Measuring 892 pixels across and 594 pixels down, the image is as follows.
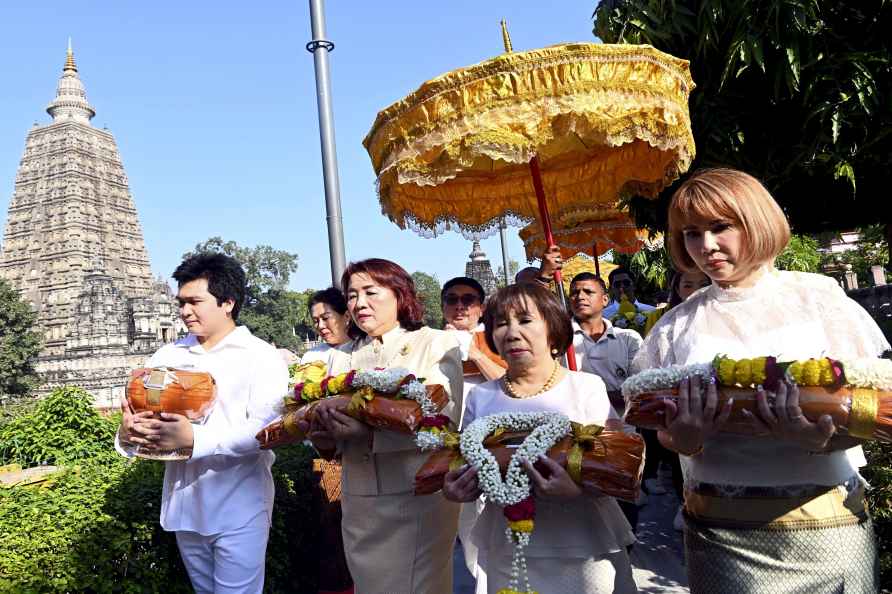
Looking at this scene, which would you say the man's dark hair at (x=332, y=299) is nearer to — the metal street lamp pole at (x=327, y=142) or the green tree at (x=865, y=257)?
the metal street lamp pole at (x=327, y=142)

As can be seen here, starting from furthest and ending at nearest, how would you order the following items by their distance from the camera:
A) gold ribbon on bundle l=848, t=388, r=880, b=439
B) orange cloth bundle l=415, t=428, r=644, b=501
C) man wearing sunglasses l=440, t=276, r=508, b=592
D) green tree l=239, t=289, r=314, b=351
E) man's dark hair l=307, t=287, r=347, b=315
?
green tree l=239, t=289, r=314, b=351 → man's dark hair l=307, t=287, r=347, b=315 → man wearing sunglasses l=440, t=276, r=508, b=592 → orange cloth bundle l=415, t=428, r=644, b=501 → gold ribbon on bundle l=848, t=388, r=880, b=439

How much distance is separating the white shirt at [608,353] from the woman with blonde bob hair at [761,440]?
8.93ft

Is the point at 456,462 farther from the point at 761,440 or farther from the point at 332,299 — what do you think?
the point at 332,299

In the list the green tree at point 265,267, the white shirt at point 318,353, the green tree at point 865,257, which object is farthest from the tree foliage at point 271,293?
the white shirt at point 318,353

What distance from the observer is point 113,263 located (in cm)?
4619

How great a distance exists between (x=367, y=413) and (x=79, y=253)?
4754cm

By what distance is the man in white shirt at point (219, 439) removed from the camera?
9.74ft

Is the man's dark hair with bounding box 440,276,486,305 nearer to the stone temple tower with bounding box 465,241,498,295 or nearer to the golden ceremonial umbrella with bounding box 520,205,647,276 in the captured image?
the golden ceremonial umbrella with bounding box 520,205,647,276

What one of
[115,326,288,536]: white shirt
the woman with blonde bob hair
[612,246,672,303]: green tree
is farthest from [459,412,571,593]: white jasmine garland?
[612,246,672,303]: green tree

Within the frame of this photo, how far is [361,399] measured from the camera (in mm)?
2568

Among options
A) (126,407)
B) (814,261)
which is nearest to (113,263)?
(814,261)

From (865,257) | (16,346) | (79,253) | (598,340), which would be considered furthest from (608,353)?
(79,253)

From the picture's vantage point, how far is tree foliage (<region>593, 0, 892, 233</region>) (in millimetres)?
5352

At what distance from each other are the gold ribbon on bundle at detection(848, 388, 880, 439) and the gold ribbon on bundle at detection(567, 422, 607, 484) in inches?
28.0
